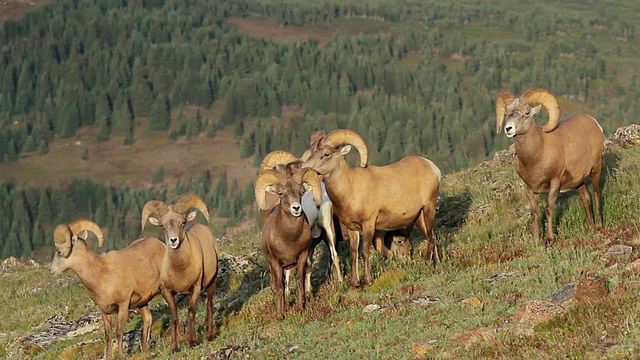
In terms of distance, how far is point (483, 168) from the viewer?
27469mm

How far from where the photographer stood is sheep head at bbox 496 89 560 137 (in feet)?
51.2

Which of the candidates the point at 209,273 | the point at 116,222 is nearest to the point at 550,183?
the point at 209,273

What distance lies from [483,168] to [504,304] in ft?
52.2

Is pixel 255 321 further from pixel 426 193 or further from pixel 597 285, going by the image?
pixel 597 285

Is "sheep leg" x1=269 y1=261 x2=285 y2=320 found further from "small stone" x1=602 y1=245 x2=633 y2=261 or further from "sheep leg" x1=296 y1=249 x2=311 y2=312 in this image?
"small stone" x1=602 y1=245 x2=633 y2=261

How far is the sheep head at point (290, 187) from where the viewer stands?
49.2 ft

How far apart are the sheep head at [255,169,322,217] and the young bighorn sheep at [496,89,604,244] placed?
12.1ft

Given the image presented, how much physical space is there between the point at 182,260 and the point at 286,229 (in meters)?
2.00

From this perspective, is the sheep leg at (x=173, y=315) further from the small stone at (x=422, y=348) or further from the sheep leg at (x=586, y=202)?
the sheep leg at (x=586, y=202)

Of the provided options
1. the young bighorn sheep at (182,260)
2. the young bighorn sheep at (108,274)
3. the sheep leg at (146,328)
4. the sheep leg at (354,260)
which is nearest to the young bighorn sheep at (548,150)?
the sheep leg at (354,260)

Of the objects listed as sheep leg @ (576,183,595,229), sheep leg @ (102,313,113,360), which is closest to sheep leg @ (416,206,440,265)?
sheep leg @ (576,183,595,229)

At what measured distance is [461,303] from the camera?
12422 millimetres

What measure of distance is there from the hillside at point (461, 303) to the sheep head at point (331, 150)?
2326mm

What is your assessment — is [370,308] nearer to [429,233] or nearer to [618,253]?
[429,233]
